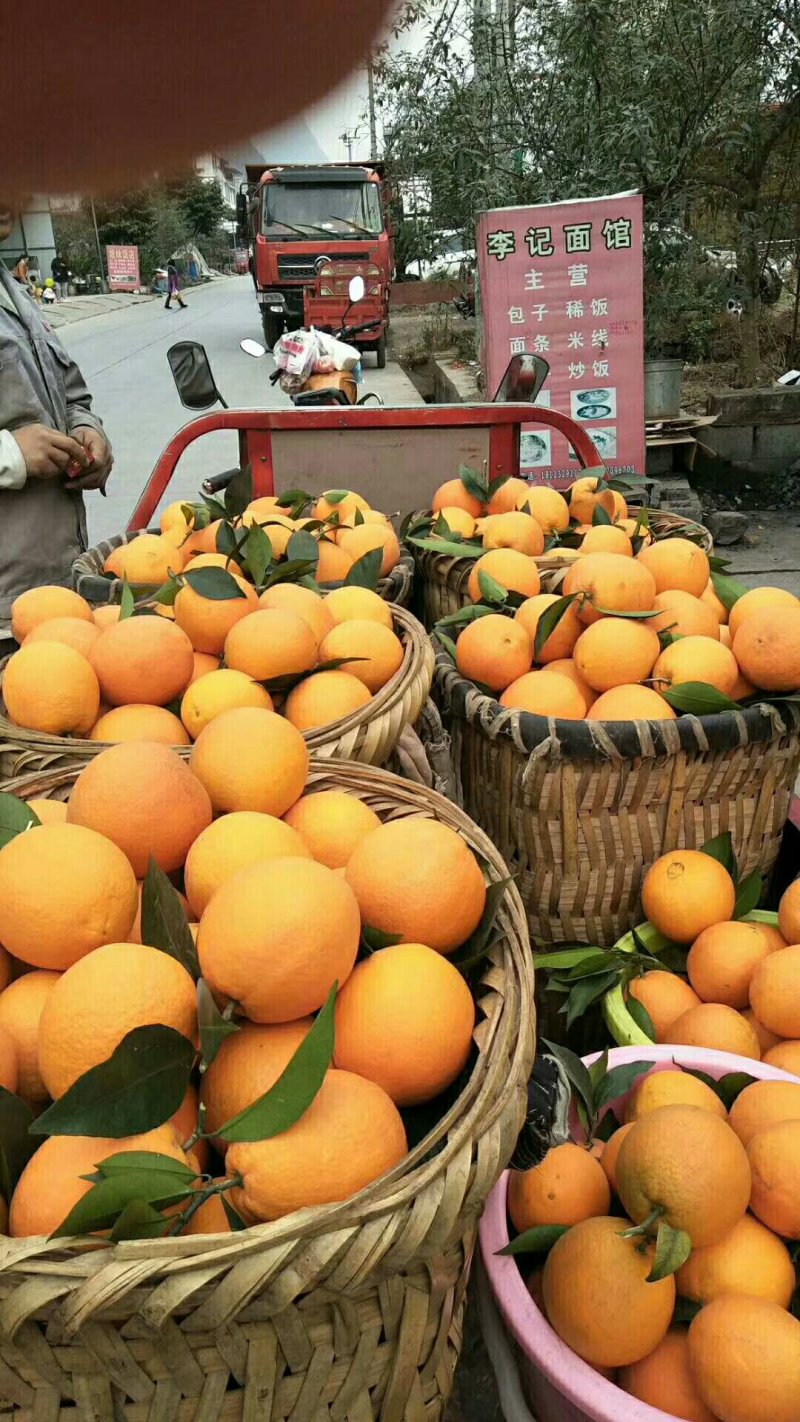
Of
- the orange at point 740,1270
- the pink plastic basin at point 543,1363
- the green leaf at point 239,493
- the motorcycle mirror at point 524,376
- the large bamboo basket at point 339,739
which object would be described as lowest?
the pink plastic basin at point 543,1363

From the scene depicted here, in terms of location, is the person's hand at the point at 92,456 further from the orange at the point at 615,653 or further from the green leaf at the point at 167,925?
the green leaf at the point at 167,925

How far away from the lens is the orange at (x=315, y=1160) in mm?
703

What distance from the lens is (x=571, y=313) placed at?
4570mm

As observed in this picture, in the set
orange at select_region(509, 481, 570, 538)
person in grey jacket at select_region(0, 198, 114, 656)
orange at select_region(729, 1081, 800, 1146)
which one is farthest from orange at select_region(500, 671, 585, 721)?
person in grey jacket at select_region(0, 198, 114, 656)

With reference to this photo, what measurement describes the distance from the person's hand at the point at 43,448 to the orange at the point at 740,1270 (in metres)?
1.97

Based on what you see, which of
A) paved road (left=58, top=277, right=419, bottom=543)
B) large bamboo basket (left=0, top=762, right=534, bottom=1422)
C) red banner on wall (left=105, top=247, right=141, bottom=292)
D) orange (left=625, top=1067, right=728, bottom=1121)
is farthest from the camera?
paved road (left=58, top=277, right=419, bottom=543)

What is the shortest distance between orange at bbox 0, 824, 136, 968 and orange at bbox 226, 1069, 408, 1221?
259mm

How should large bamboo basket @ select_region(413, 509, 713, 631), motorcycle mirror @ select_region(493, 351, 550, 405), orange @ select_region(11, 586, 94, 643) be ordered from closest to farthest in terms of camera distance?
orange @ select_region(11, 586, 94, 643), large bamboo basket @ select_region(413, 509, 713, 631), motorcycle mirror @ select_region(493, 351, 550, 405)

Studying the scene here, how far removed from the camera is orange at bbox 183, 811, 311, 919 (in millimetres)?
974

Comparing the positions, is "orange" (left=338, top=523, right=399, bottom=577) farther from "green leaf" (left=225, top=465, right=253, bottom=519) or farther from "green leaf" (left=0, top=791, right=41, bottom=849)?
"green leaf" (left=0, top=791, right=41, bottom=849)

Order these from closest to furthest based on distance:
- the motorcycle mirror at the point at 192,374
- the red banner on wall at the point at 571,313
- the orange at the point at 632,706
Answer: the orange at the point at 632,706
the motorcycle mirror at the point at 192,374
the red banner on wall at the point at 571,313

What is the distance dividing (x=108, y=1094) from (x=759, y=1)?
6.17 meters

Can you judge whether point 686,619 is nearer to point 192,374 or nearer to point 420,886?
point 420,886

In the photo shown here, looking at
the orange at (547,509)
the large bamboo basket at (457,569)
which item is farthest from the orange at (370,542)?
the orange at (547,509)
